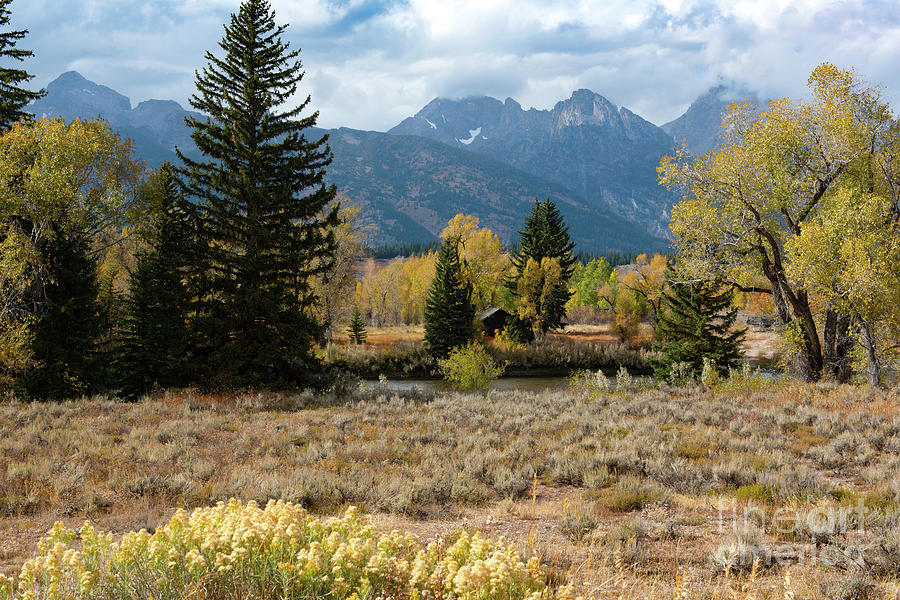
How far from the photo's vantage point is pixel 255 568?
3.80 metres

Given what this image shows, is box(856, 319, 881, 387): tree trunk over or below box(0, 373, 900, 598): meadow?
over

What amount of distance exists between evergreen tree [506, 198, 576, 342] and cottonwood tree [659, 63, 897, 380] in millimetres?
29728

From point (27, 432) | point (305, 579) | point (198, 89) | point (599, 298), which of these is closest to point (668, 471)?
point (305, 579)

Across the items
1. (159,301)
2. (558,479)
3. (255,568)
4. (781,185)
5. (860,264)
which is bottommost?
(558,479)

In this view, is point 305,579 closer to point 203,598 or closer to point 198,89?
point 203,598

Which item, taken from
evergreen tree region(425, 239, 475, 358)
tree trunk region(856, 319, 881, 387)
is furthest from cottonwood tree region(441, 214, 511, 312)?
tree trunk region(856, 319, 881, 387)

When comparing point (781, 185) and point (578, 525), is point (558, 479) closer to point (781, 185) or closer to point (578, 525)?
point (578, 525)

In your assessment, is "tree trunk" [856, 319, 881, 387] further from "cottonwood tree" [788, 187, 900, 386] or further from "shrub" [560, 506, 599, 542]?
"shrub" [560, 506, 599, 542]

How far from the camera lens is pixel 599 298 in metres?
94.5

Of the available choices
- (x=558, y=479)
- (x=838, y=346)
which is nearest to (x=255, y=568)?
(x=558, y=479)

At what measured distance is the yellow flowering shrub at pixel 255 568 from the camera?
3.44 metres

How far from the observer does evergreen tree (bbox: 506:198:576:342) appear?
165ft

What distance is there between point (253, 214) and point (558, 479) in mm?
15284

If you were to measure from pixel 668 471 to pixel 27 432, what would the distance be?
1329 cm
